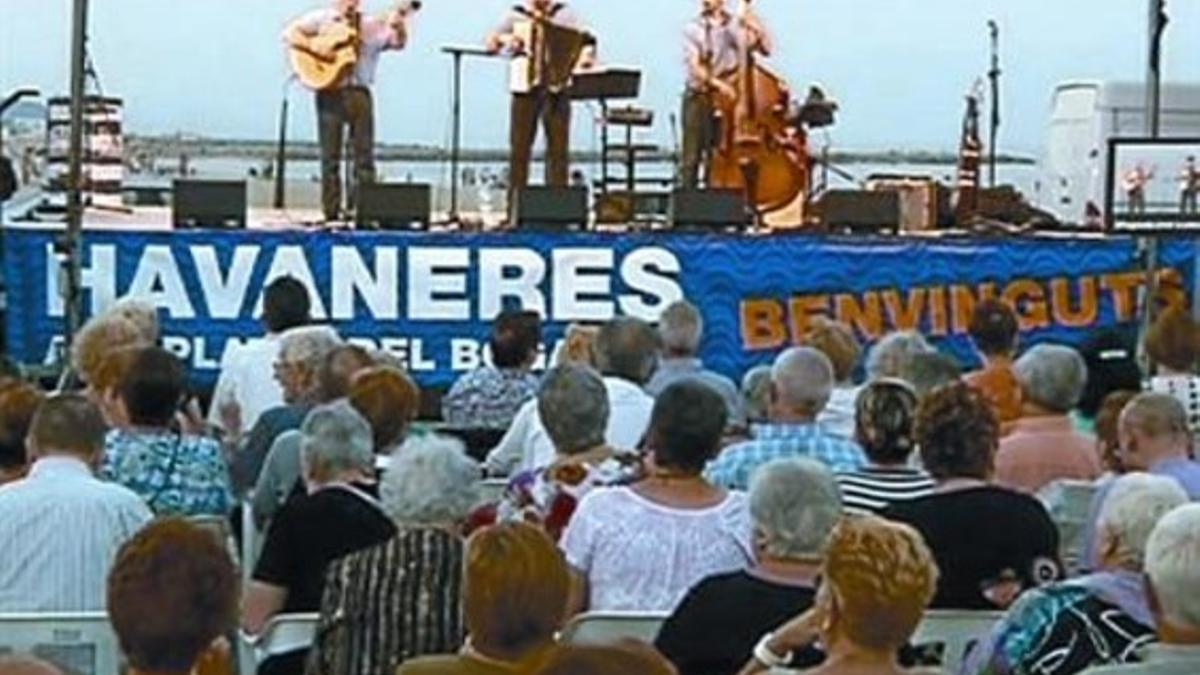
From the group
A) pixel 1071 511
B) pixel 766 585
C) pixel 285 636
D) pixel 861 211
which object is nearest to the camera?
pixel 766 585

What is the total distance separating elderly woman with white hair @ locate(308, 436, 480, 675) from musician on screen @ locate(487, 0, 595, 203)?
8.87 meters

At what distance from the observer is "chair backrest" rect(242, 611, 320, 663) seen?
14.4ft

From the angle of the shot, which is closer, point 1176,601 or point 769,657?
point 1176,601

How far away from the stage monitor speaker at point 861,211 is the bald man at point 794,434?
709 cm

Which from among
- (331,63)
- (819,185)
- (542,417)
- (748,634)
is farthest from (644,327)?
(819,185)

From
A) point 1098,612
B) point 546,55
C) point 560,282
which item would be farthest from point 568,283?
point 1098,612

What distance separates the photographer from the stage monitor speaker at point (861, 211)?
12.6m

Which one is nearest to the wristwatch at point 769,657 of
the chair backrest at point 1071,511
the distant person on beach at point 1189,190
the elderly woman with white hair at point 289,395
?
the chair backrest at point 1071,511

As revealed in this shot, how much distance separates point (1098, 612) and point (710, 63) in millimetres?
10413

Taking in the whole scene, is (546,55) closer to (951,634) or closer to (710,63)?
(710,63)

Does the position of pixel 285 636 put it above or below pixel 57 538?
below

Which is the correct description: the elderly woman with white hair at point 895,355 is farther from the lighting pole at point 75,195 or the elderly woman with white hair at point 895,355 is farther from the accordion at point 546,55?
the accordion at point 546,55

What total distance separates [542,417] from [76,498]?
3.64 ft

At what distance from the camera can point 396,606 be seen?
4105mm
